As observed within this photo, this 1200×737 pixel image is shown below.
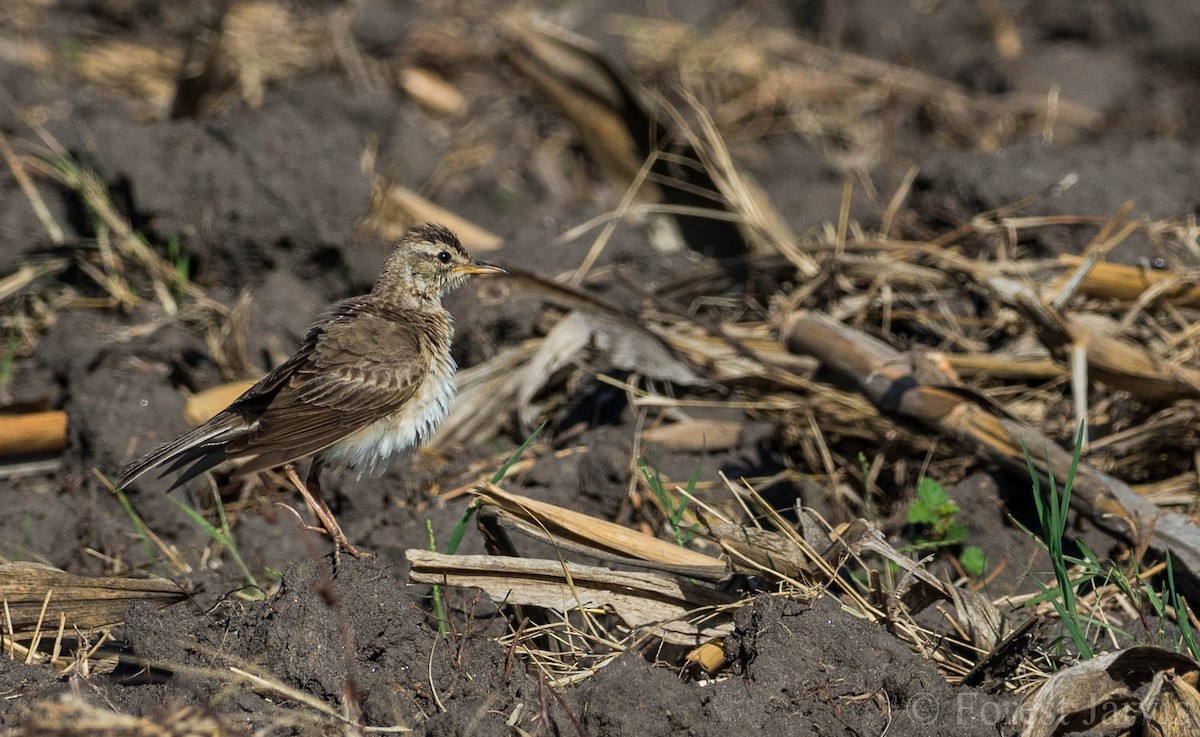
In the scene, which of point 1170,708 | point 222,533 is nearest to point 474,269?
point 222,533

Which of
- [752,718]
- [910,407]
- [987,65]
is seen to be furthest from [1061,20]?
[752,718]

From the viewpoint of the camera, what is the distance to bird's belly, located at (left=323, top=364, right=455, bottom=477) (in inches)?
205

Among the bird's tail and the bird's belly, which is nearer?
the bird's tail

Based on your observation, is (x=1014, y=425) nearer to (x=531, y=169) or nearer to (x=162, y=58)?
(x=531, y=169)

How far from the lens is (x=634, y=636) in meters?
4.56

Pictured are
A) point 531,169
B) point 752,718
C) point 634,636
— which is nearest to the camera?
point 752,718

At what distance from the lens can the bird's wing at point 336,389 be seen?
4973mm

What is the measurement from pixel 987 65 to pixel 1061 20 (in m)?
0.97

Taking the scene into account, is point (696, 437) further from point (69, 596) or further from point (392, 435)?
point (69, 596)

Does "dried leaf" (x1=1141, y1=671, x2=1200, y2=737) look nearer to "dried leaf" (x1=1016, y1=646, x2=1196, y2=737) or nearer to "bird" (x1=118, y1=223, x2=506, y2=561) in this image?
"dried leaf" (x1=1016, y1=646, x2=1196, y2=737)

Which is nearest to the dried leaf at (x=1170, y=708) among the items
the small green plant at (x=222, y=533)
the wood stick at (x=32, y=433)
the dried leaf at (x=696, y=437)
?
the dried leaf at (x=696, y=437)

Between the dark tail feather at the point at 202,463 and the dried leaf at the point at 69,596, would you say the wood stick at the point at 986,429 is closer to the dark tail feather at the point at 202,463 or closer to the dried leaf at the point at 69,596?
the dark tail feather at the point at 202,463

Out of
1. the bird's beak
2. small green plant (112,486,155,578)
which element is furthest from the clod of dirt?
the bird's beak

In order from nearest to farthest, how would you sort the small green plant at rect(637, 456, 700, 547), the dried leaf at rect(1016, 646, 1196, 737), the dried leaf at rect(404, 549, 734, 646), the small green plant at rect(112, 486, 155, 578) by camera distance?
the dried leaf at rect(1016, 646, 1196, 737) < the dried leaf at rect(404, 549, 734, 646) < the small green plant at rect(637, 456, 700, 547) < the small green plant at rect(112, 486, 155, 578)
